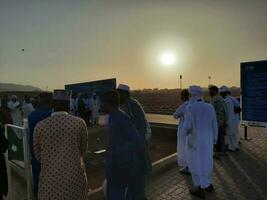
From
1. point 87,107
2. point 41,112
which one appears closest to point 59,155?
point 41,112

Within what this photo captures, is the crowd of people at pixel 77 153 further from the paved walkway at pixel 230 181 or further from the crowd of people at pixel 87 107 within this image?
the crowd of people at pixel 87 107

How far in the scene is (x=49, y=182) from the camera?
11.8 ft

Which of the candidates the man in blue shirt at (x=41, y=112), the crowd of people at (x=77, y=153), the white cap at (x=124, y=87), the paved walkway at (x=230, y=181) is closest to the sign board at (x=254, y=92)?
the paved walkway at (x=230, y=181)

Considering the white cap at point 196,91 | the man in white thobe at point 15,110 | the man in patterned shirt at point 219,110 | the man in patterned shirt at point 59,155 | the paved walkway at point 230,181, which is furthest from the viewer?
the man in white thobe at point 15,110

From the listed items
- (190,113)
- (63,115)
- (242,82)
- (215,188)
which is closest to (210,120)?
(190,113)

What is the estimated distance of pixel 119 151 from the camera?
12.6 ft

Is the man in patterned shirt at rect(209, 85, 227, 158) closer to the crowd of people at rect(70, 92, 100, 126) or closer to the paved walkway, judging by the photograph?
the paved walkway

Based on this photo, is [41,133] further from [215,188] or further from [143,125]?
[215,188]

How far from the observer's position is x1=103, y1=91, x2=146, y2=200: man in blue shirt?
152 inches

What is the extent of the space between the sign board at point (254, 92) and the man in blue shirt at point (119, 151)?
15.6ft

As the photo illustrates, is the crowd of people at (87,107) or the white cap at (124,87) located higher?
the white cap at (124,87)

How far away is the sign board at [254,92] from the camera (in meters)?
7.76

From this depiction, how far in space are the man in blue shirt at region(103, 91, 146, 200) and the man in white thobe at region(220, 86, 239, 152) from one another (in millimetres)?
6702

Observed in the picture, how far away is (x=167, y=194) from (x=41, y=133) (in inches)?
129
